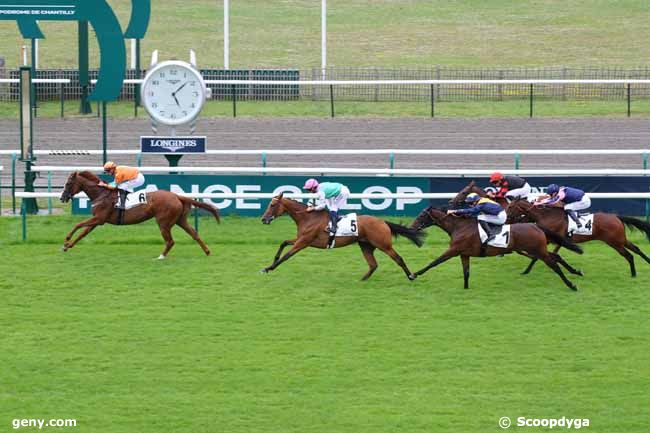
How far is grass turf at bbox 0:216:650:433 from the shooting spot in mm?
10508

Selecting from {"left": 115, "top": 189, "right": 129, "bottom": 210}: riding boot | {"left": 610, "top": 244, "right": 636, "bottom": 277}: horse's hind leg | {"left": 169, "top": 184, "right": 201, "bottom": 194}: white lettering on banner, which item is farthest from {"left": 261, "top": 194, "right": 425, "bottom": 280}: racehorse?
{"left": 169, "top": 184, "right": 201, "bottom": 194}: white lettering on banner

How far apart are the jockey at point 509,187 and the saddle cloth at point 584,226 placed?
3.22ft

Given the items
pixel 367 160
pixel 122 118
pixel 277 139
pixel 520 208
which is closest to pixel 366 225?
pixel 520 208

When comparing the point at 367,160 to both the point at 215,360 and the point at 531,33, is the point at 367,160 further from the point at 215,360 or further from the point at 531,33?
the point at 531,33

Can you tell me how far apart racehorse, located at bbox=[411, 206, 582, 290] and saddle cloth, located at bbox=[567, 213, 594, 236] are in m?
0.42

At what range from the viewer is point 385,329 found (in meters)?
13.0

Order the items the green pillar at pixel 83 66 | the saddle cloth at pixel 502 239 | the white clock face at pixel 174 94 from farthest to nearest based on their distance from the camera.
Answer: the green pillar at pixel 83 66, the white clock face at pixel 174 94, the saddle cloth at pixel 502 239

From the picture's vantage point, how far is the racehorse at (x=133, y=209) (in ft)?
53.4

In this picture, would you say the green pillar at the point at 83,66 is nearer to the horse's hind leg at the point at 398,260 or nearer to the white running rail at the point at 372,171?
the white running rail at the point at 372,171

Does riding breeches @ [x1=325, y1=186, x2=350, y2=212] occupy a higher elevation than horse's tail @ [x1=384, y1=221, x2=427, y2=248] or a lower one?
higher

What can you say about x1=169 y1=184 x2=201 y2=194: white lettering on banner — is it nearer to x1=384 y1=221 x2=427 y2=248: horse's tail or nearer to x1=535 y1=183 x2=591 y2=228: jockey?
x1=384 y1=221 x2=427 y2=248: horse's tail

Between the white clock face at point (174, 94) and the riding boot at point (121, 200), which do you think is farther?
the white clock face at point (174, 94)

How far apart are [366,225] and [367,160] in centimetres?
829

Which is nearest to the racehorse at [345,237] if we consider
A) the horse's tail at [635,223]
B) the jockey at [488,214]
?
the jockey at [488,214]
